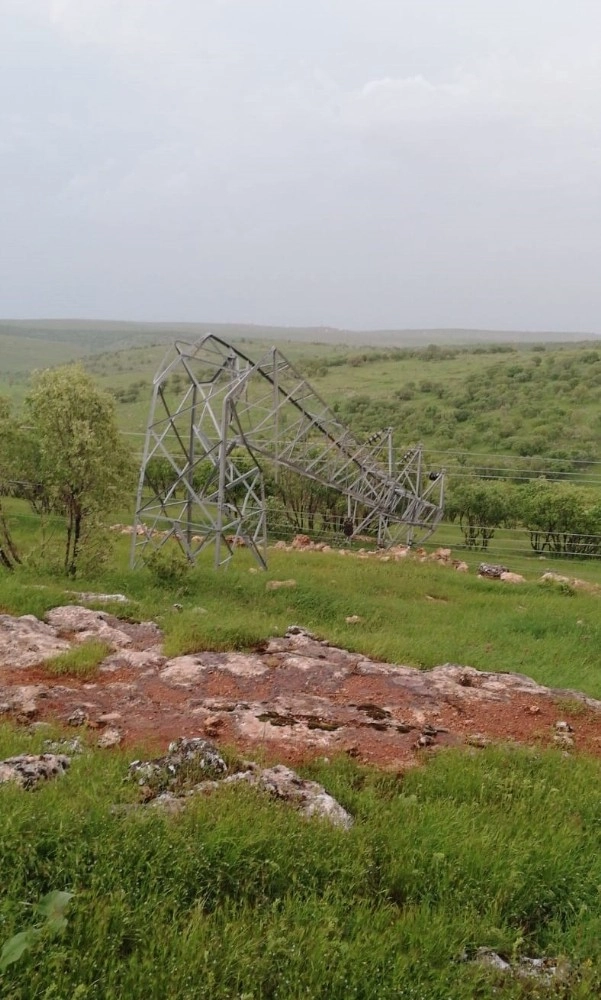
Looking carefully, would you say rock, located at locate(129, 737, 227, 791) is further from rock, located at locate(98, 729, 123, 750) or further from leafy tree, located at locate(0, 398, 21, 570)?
leafy tree, located at locate(0, 398, 21, 570)

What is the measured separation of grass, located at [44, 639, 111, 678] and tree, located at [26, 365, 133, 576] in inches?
211

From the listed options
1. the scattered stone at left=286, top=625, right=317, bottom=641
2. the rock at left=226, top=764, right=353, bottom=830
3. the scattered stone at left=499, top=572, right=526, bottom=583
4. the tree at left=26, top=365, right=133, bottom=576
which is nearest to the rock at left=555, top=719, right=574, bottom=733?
the rock at left=226, top=764, right=353, bottom=830

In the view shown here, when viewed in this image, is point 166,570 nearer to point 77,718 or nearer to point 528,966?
point 77,718

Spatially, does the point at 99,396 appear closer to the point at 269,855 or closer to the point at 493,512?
the point at 269,855

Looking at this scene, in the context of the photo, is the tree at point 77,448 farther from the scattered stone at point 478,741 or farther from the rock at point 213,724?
the scattered stone at point 478,741

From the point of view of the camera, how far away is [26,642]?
8172 mm

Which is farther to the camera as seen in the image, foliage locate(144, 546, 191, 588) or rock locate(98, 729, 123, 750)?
foliage locate(144, 546, 191, 588)

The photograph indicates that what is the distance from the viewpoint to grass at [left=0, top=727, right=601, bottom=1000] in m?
3.08

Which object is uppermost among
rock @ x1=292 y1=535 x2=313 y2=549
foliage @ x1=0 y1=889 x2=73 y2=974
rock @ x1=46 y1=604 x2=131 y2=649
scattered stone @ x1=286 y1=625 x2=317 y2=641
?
foliage @ x1=0 y1=889 x2=73 y2=974

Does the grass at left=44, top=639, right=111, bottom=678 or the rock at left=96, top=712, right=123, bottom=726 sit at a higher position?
the rock at left=96, top=712, right=123, bottom=726

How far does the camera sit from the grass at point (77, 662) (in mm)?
7453

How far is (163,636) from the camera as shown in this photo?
909 cm

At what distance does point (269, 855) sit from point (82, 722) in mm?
2806

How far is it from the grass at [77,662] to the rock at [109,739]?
173 centimetres
